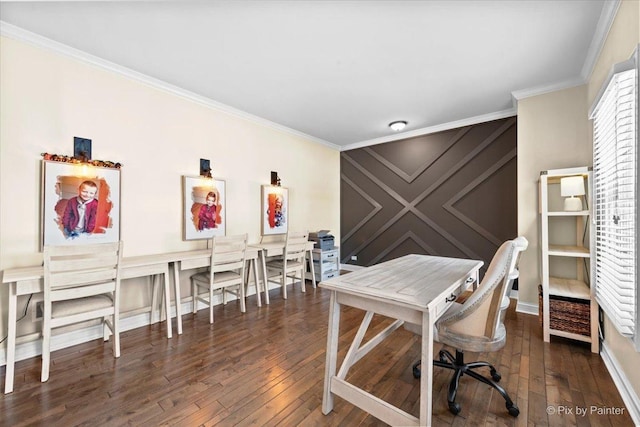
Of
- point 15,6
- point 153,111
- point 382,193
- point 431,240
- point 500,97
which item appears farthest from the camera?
point 382,193

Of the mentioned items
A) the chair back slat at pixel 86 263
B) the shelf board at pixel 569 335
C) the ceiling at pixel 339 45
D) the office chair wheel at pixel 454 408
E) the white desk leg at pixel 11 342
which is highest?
the ceiling at pixel 339 45

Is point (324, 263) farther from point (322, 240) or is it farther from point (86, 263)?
point (86, 263)

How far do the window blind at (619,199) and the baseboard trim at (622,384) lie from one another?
16.2 inches

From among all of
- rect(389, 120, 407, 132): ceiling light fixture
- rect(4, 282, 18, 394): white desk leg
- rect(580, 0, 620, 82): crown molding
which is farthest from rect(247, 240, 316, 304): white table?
rect(580, 0, 620, 82): crown molding

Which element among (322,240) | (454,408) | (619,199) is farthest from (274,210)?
(619,199)

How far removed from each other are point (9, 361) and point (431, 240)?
491 centimetres

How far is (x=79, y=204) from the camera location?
247cm

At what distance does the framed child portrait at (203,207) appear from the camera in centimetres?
325

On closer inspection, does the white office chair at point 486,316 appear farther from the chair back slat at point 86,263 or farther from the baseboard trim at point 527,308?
the chair back slat at point 86,263

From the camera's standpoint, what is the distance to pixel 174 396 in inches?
70.6

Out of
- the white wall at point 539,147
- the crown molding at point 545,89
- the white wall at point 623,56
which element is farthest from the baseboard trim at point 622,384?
the crown molding at point 545,89

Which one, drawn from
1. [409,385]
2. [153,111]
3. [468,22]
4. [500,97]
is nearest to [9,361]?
[153,111]

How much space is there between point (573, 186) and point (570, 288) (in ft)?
3.20

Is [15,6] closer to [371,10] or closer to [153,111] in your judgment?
[153,111]
